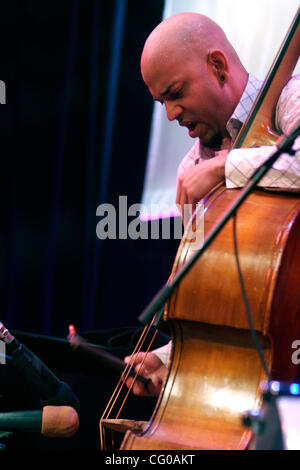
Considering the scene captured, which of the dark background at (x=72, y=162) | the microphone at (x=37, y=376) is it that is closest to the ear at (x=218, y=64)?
the microphone at (x=37, y=376)

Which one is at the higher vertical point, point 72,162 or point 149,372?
point 72,162

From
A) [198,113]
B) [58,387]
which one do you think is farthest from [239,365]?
[198,113]

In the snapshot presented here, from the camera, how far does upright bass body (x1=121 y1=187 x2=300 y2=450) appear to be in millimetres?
1197

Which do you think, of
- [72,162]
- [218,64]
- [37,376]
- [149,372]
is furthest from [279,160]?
[72,162]

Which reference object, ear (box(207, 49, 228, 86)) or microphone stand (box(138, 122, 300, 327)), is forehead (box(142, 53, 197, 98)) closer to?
ear (box(207, 49, 228, 86))

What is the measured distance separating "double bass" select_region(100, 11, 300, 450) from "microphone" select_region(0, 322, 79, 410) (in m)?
0.22

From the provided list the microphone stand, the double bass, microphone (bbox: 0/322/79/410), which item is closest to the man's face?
the double bass

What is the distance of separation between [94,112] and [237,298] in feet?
6.87

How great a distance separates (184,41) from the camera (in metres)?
1.67

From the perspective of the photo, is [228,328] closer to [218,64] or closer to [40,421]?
[40,421]

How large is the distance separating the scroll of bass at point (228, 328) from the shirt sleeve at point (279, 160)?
0.18ft

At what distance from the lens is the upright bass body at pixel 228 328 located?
47.1 inches

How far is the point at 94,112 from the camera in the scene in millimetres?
3109

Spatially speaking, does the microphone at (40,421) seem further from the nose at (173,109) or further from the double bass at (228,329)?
the nose at (173,109)
